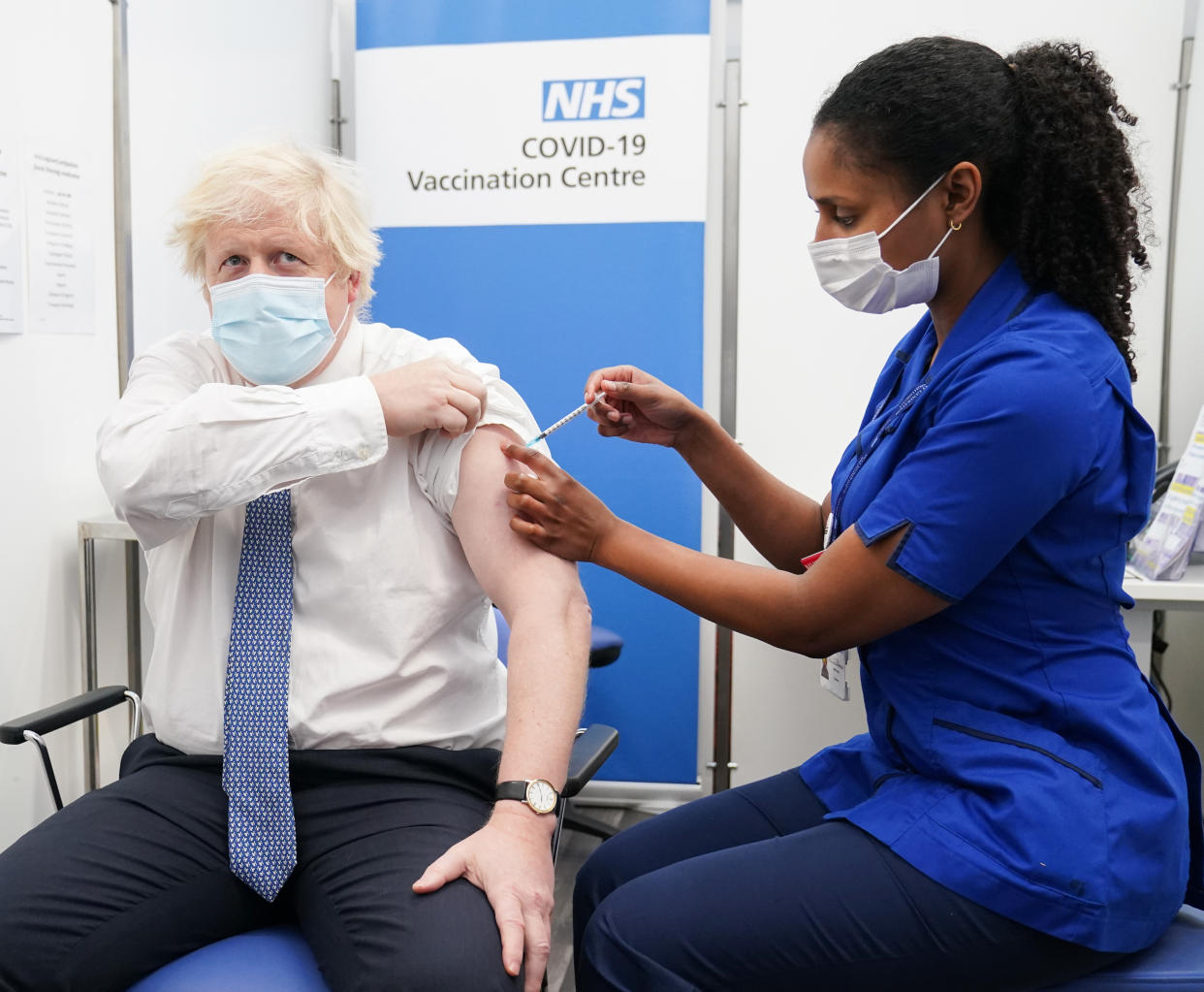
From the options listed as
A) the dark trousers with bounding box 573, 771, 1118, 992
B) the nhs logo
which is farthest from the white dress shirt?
the nhs logo

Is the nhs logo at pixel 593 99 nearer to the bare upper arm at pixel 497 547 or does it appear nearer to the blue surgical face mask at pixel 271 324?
the blue surgical face mask at pixel 271 324

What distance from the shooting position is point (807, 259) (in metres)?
2.81

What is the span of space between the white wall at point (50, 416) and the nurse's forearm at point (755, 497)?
3.98 ft

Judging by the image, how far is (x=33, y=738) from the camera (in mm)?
1456

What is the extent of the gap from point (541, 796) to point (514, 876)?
0.31ft

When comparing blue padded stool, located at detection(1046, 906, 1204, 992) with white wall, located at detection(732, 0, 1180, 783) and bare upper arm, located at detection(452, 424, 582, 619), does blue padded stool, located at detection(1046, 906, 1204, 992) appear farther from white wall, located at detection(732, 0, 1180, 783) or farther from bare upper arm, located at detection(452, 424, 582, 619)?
white wall, located at detection(732, 0, 1180, 783)

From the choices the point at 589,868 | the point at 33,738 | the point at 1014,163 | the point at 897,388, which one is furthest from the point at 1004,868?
the point at 33,738

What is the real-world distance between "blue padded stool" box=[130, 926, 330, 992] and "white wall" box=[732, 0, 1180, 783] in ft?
6.45

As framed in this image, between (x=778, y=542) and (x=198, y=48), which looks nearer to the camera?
(x=778, y=542)

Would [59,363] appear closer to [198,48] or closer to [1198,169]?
[198,48]

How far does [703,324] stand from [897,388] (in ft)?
4.87

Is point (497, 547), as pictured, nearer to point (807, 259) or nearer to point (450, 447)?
point (450, 447)

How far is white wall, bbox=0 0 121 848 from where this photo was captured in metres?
1.87

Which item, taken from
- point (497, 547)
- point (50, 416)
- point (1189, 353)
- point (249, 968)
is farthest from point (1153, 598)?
point (50, 416)
